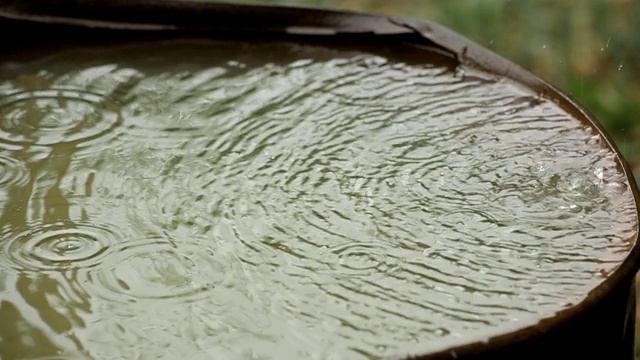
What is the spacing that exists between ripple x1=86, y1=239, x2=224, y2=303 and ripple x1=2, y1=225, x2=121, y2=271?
25 millimetres

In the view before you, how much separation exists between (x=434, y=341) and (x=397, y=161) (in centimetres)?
44

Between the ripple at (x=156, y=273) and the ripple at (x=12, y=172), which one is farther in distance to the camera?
the ripple at (x=12, y=172)

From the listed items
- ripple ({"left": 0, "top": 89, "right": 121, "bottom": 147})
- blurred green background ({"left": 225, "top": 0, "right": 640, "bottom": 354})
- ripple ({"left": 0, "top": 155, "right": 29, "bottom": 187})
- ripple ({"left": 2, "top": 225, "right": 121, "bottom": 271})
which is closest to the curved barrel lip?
ripple ({"left": 0, "top": 89, "right": 121, "bottom": 147})

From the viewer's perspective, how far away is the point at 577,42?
3.09 meters

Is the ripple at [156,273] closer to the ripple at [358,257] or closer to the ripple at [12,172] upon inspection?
the ripple at [358,257]

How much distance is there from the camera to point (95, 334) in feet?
Result: 2.93

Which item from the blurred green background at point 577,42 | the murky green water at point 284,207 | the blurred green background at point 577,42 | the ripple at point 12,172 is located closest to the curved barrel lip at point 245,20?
the murky green water at point 284,207

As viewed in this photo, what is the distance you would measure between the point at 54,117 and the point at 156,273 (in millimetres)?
531

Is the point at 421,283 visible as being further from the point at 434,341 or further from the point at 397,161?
the point at 397,161

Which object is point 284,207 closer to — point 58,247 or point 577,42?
point 58,247

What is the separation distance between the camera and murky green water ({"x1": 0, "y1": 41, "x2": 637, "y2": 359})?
91 cm

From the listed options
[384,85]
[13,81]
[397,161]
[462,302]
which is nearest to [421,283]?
[462,302]

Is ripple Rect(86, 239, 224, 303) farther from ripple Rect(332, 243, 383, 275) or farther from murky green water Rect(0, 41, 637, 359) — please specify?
ripple Rect(332, 243, 383, 275)

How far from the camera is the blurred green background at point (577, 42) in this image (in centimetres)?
283
